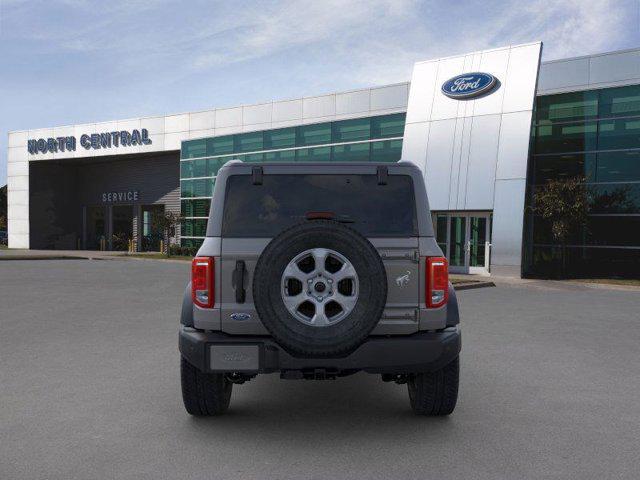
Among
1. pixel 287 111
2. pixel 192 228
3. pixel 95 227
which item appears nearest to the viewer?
pixel 287 111

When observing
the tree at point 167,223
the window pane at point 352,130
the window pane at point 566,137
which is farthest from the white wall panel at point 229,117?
the window pane at point 566,137

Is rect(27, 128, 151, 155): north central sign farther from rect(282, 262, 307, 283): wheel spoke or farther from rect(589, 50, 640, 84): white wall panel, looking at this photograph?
rect(282, 262, 307, 283): wheel spoke

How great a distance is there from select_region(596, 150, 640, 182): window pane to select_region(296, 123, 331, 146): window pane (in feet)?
42.5

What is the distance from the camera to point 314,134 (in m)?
31.0

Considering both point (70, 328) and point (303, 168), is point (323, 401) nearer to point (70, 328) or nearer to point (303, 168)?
point (303, 168)

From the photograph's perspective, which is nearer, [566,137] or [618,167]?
[618,167]

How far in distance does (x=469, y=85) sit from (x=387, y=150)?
5965 millimetres

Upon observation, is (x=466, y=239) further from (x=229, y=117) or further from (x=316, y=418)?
(x=316, y=418)

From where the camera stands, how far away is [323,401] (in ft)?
17.4

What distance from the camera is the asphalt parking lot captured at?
3.79 metres

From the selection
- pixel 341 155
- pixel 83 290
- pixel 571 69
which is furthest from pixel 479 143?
pixel 83 290

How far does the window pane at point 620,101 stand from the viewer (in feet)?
71.3

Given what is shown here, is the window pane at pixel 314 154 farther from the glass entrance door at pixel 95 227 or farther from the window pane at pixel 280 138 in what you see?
the glass entrance door at pixel 95 227

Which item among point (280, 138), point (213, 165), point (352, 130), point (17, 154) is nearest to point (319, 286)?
point (352, 130)
